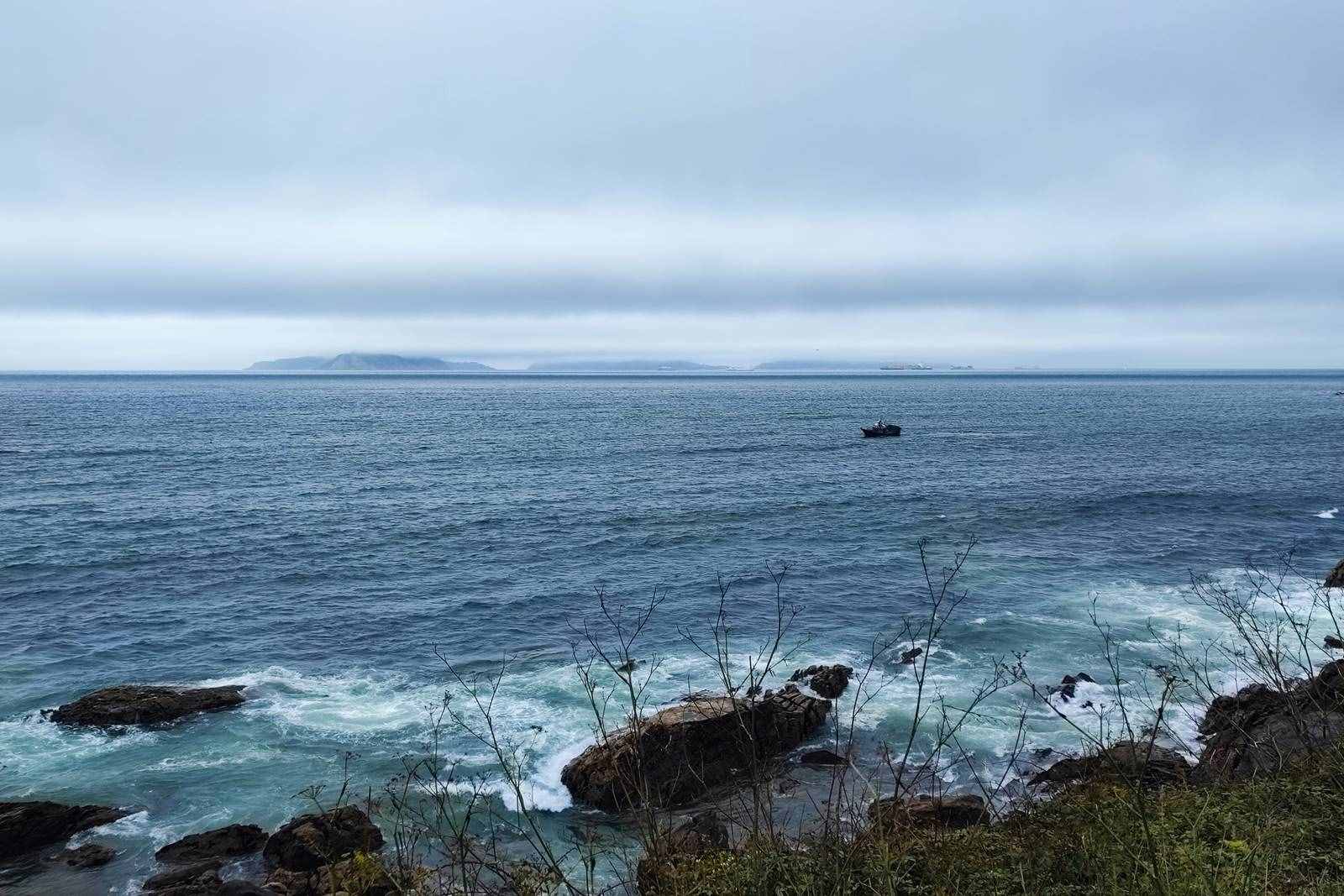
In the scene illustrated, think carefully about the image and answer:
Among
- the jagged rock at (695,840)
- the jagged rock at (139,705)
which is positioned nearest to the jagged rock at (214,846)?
the jagged rock at (139,705)

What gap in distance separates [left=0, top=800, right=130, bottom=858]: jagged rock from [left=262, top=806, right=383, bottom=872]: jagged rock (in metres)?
4.91

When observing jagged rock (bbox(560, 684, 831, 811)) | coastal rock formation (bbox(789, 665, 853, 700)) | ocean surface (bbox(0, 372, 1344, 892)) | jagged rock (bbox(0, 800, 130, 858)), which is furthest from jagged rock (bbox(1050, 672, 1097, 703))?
jagged rock (bbox(0, 800, 130, 858))

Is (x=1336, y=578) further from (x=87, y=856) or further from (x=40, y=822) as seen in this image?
(x=40, y=822)

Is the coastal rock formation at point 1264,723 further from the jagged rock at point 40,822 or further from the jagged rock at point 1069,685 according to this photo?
the jagged rock at point 40,822

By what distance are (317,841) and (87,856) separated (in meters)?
5.23

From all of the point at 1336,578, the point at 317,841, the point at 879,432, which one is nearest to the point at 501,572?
the point at 317,841

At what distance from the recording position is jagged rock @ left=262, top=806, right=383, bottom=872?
59.6 ft

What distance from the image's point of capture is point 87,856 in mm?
18875

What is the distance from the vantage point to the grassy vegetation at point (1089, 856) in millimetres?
8820

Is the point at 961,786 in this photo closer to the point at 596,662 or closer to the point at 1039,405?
the point at 596,662

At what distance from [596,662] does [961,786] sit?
12.9 metres

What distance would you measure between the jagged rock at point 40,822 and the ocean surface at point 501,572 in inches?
34.2

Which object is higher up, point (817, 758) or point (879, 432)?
point (879, 432)

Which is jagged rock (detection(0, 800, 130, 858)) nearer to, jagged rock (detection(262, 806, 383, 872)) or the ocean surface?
the ocean surface
